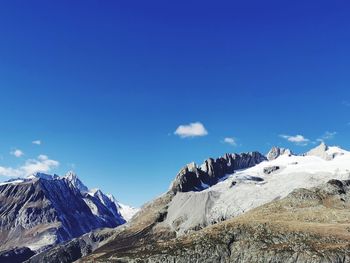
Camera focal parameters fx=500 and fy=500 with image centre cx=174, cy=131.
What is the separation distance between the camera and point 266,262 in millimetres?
137875

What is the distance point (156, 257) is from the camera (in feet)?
501

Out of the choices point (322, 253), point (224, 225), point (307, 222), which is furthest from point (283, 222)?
point (322, 253)

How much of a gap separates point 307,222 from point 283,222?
7.60 m

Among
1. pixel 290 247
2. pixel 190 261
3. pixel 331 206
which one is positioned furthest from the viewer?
pixel 331 206

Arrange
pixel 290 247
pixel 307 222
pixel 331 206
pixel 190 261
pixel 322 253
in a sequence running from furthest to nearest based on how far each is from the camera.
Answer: pixel 331 206 < pixel 307 222 < pixel 190 261 < pixel 290 247 < pixel 322 253

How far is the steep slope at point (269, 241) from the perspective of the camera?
135 m

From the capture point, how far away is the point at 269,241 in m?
148

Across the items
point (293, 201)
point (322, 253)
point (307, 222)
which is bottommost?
point (322, 253)

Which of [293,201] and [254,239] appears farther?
[293,201]

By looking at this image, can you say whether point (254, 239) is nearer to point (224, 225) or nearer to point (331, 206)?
point (224, 225)

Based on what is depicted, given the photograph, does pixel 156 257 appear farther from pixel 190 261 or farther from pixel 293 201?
pixel 293 201

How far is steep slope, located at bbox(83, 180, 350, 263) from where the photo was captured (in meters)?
135

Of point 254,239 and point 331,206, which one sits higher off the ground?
point 331,206

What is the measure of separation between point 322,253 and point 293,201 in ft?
214
